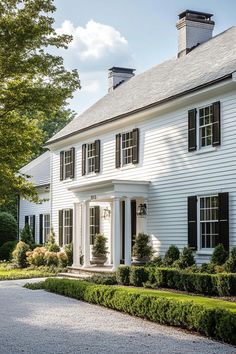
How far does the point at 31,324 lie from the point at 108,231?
1316cm

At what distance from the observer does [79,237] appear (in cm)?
2434

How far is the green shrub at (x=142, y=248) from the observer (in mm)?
20297

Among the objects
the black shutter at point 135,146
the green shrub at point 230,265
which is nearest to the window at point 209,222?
the green shrub at point 230,265

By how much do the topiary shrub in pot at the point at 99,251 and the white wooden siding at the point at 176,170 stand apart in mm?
2775

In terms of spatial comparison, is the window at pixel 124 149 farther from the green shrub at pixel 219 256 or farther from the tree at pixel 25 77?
the green shrub at pixel 219 256

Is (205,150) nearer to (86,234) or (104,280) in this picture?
(104,280)

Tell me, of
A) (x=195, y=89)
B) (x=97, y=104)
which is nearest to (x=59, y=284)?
(x=195, y=89)

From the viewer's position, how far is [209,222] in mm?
17688

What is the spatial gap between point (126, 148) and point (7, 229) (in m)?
14.9

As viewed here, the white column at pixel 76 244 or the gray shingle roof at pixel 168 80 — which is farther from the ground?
the gray shingle roof at pixel 168 80

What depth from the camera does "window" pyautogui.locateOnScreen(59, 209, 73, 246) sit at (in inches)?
1069

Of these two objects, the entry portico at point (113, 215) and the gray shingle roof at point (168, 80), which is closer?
the gray shingle roof at point (168, 80)

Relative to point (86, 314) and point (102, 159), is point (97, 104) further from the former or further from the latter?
point (86, 314)

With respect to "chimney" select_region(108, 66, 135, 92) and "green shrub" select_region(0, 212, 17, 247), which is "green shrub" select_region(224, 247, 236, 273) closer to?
"chimney" select_region(108, 66, 135, 92)
